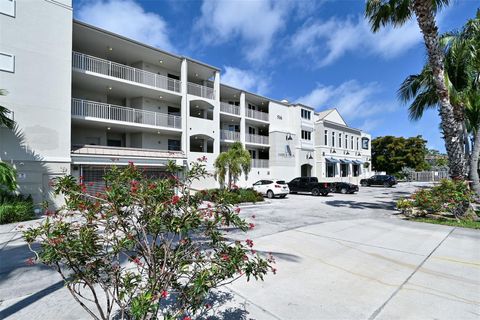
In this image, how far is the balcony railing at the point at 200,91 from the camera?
853 inches

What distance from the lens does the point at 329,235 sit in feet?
28.4

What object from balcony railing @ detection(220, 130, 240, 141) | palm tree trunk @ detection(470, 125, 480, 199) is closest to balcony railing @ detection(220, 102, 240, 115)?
balcony railing @ detection(220, 130, 240, 141)

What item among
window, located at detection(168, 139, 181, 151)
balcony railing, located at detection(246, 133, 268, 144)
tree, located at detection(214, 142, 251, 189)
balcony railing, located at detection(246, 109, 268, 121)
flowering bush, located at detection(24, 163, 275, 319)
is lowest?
flowering bush, located at detection(24, 163, 275, 319)

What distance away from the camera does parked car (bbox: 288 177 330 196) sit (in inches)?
932

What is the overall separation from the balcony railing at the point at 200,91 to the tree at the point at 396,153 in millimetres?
39054

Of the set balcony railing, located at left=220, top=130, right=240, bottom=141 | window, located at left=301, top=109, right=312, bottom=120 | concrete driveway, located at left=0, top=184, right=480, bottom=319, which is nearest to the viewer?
concrete driveway, located at left=0, top=184, right=480, bottom=319

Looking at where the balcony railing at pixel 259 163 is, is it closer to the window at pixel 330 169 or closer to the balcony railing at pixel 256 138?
the balcony railing at pixel 256 138

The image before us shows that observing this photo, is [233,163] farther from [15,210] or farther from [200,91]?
[15,210]

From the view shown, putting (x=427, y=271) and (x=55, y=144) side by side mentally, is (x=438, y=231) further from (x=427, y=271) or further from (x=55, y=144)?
(x=55, y=144)

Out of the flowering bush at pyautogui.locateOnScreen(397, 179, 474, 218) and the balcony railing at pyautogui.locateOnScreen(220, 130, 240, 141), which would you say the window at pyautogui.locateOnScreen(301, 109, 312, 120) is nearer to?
the balcony railing at pyautogui.locateOnScreen(220, 130, 240, 141)

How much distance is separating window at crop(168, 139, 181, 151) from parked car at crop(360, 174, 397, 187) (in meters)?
30.5

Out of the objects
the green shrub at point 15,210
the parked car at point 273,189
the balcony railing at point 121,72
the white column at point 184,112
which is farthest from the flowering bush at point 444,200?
the green shrub at point 15,210

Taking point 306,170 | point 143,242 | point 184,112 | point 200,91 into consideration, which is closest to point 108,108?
point 184,112

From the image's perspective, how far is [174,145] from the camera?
21.8 m
